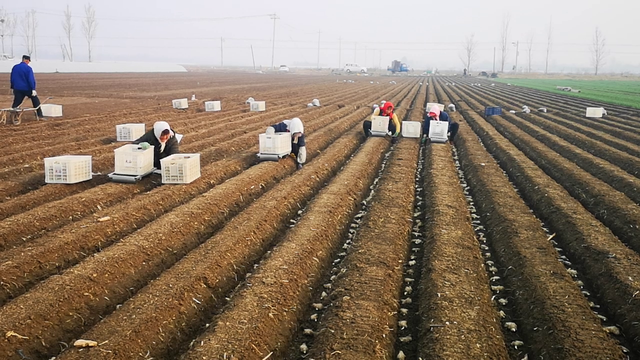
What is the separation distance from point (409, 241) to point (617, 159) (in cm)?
825

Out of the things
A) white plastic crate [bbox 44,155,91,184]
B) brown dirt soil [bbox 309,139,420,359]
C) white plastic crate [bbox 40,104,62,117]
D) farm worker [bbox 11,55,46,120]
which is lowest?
brown dirt soil [bbox 309,139,420,359]

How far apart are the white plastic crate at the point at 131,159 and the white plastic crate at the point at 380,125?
7941 mm

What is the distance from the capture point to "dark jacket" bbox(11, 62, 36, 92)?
14453 mm

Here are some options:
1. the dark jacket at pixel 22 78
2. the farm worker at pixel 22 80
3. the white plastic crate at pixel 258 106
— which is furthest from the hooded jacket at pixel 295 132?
the white plastic crate at pixel 258 106

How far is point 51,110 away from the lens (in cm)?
1736

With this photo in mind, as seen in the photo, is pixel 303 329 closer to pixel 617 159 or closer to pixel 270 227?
pixel 270 227

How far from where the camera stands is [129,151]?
9078 mm

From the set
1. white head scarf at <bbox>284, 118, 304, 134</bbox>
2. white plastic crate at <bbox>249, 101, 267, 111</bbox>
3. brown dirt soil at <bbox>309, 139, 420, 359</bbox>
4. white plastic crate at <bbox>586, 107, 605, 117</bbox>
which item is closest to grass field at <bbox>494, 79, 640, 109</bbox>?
white plastic crate at <bbox>586, 107, 605, 117</bbox>

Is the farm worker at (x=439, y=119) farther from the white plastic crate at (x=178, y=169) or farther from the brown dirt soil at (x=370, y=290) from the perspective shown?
the white plastic crate at (x=178, y=169)

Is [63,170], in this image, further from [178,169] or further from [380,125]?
[380,125]

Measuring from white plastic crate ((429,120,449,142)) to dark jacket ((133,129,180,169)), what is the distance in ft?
26.3

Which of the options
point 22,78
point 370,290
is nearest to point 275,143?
point 370,290

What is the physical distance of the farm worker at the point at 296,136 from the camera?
11.0m

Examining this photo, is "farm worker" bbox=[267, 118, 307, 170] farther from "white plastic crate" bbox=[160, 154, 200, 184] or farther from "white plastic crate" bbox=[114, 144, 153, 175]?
"white plastic crate" bbox=[114, 144, 153, 175]
